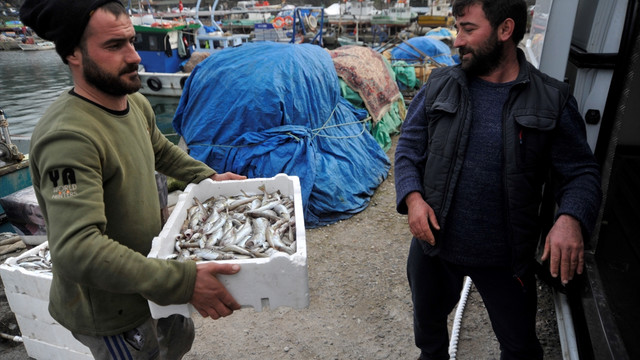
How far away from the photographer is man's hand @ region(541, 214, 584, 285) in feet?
6.48

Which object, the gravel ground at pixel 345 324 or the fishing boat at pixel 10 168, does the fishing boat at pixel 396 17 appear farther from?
the gravel ground at pixel 345 324

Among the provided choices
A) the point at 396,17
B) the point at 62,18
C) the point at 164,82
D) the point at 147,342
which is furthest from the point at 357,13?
the point at 147,342

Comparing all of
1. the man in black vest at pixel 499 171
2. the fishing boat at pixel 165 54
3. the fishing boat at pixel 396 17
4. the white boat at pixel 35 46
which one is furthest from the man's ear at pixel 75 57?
the white boat at pixel 35 46

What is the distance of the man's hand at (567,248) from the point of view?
1.97 metres

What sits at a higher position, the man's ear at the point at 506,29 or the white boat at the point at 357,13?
the man's ear at the point at 506,29

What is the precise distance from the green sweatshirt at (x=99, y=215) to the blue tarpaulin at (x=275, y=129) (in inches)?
154

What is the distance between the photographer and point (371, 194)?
263 inches

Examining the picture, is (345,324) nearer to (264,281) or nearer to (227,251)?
(227,251)

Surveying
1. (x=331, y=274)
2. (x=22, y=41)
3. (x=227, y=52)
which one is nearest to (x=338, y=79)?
(x=227, y=52)

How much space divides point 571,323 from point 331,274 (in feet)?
8.18

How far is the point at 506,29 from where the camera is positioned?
216cm

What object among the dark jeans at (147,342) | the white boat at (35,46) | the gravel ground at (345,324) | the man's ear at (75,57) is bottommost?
the white boat at (35,46)

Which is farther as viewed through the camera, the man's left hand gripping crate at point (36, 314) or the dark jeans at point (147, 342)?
the man's left hand gripping crate at point (36, 314)

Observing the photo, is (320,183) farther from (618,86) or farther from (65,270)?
(65,270)
